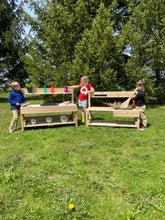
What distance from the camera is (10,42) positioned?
14859mm

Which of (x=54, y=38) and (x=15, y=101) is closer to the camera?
(x=15, y=101)

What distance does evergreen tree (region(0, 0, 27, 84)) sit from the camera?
1488 cm

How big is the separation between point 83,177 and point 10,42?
51.3 ft

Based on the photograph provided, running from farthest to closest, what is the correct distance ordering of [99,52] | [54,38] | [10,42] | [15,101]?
[10,42] < [54,38] < [99,52] < [15,101]

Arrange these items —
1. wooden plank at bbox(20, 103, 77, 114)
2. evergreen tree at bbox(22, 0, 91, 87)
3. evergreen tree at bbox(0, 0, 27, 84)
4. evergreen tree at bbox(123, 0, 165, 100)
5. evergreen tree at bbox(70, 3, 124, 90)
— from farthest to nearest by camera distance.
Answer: evergreen tree at bbox(0, 0, 27, 84), evergreen tree at bbox(22, 0, 91, 87), evergreen tree at bbox(123, 0, 165, 100), evergreen tree at bbox(70, 3, 124, 90), wooden plank at bbox(20, 103, 77, 114)

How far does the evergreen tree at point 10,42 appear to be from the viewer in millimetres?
14875

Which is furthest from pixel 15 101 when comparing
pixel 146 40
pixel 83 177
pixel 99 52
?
pixel 146 40

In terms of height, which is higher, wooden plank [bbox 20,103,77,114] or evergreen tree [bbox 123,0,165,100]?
evergreen tree [bbox 123,0,165,100]

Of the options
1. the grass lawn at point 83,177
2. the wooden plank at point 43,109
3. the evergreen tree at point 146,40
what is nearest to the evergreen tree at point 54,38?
the evergreen tree at point 146,40

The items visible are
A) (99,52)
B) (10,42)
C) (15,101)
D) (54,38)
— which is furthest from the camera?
(10,42)

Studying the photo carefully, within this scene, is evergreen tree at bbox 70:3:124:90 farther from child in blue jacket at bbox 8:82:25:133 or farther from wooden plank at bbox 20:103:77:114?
A: child in blue jacket at bbox 8:82:25:133

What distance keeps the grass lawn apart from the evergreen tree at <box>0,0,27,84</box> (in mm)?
12925

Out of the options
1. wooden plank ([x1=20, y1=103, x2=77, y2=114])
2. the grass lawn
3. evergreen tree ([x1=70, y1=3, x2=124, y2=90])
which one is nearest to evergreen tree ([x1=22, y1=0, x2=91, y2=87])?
evergreen tree ([x1=70, y1=3, x2=124, y2=90])

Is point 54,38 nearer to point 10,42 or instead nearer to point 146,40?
point 146,40
